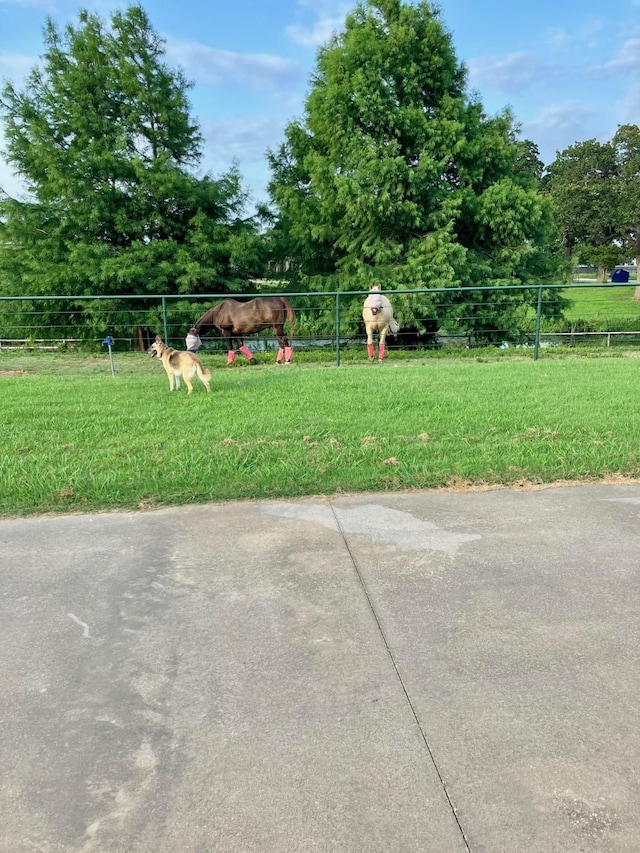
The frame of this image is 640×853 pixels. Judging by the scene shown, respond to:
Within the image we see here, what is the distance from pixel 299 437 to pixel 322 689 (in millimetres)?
3374

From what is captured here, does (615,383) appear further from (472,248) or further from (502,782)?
(472,248)

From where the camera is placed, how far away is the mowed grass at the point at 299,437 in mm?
4230

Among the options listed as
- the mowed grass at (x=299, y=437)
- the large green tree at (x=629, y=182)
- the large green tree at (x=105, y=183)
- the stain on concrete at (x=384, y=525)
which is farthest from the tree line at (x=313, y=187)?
the large green tree at (x=629, y=182)

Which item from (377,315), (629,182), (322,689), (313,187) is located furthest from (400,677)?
(629,182)

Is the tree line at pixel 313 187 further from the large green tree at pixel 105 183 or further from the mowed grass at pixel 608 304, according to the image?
the mowed grass at pixel 608 304

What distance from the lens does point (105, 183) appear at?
16234 millimetres

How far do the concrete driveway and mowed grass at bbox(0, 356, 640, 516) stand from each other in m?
0.74

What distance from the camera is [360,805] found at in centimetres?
164

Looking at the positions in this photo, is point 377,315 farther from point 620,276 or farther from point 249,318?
point 620,276

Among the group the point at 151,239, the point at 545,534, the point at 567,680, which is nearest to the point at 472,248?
the point at 151,239

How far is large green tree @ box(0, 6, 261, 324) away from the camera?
1598 centimetres

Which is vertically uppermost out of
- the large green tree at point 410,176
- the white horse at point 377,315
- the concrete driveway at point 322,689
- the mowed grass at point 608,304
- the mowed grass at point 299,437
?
the large green tree at point 410,176

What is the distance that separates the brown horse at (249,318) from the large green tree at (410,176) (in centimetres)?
438

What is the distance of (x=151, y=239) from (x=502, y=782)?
17.5m
